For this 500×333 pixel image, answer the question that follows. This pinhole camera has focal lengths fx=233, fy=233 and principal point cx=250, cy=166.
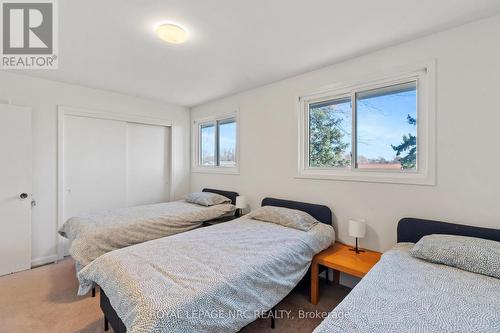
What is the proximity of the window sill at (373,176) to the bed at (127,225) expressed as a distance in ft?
4.60

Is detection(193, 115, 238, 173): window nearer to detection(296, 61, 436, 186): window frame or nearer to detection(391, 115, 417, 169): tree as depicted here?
detection(296, 61, 436, 186): window frame

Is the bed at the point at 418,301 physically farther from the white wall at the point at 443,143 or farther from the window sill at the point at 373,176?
the window sill at the point at 373,176

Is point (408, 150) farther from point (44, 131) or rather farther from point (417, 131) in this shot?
point (44, 131)

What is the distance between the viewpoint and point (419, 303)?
120 centimetres

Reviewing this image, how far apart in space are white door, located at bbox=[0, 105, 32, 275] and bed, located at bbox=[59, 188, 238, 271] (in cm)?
48

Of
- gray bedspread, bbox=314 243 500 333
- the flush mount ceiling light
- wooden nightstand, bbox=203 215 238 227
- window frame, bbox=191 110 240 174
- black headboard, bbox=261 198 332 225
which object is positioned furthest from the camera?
window frame, bbox=191 110 240 174

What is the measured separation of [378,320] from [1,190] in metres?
4.00

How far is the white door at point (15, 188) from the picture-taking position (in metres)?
2.80

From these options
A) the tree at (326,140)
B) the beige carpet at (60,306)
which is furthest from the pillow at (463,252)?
the tree at (326,140)

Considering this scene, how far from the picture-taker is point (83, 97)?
11.3 ft

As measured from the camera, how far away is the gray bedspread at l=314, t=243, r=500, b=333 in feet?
3.44

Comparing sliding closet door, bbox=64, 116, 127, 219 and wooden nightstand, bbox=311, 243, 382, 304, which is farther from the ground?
sliding closet door, bbox=64, 116, 127, 219

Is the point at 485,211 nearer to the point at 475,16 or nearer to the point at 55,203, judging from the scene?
the point at 475,16

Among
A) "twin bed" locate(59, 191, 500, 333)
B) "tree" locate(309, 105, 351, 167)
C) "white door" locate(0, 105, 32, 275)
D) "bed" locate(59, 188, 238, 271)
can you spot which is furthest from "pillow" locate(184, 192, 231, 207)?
"white door" locate(0, 105, 32, 275)
